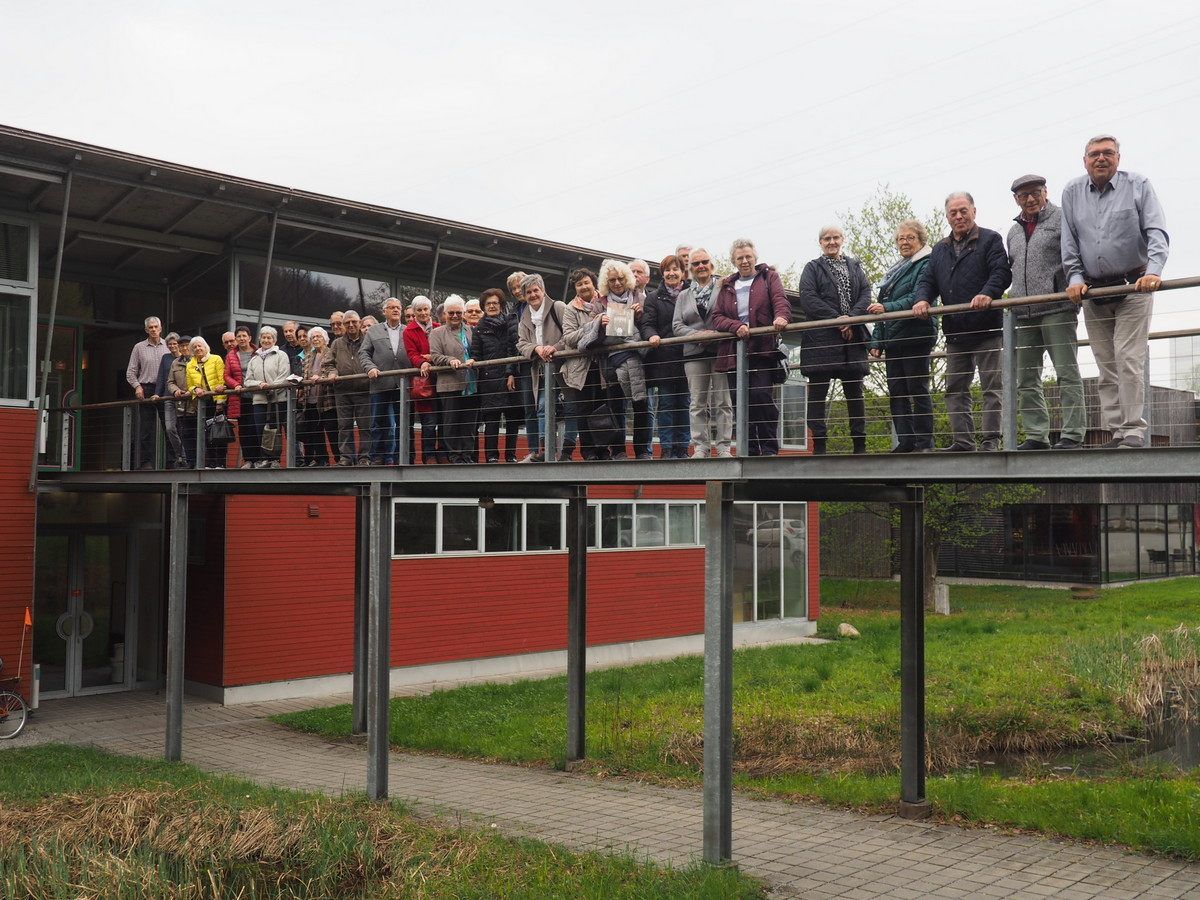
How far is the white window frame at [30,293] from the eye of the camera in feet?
47.1

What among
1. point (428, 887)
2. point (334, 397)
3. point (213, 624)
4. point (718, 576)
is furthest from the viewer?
point (213, 624)

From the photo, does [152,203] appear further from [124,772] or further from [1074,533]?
[1074,533]

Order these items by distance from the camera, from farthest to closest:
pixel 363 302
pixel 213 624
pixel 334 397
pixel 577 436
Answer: pixel 363 302 → pixel 213 624 → pixel 334 397 → pixel 577 436

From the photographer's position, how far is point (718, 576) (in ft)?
26.3

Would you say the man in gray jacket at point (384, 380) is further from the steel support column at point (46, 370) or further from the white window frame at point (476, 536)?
the white window frame at point (476, 536)

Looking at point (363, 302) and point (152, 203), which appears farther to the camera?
point (363, 302)

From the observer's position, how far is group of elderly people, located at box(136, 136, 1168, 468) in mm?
6391

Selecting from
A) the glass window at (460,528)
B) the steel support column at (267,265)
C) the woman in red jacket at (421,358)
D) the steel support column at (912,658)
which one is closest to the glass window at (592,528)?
the glass window at (460,528)

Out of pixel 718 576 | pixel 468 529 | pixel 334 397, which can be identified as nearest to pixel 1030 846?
pixel 718 576

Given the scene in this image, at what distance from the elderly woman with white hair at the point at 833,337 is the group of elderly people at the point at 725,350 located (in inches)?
0.6

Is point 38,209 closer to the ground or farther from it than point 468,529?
farther from it

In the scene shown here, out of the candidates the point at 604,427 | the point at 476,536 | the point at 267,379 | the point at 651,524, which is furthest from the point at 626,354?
the point at 651,524

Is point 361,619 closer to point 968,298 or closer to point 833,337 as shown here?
point 833,337

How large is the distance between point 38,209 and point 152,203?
1.39 metres
